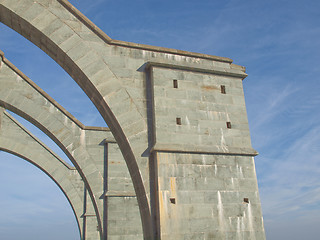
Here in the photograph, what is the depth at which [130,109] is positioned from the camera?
840 centimetres

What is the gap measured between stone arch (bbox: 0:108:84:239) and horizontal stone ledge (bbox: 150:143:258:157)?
43.3 ft

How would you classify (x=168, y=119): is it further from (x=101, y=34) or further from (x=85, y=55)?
(x=101, y=34)

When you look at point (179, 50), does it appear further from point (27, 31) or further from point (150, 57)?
Answer: point (27, 31)

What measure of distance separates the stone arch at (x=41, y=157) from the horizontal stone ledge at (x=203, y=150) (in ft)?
43.3

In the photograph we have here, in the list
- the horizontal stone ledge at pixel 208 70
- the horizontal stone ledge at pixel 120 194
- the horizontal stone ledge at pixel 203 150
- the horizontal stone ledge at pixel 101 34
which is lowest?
the horizontal stone ledge at pixel 120 194

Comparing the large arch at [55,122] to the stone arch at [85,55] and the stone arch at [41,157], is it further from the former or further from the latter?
the stone arch at [85,55]

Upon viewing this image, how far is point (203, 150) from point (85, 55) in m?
4.01

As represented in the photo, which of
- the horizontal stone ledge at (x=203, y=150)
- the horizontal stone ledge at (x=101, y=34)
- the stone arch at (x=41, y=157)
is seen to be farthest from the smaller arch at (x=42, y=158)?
the horizontal stone ledge at (x=203, y=150)

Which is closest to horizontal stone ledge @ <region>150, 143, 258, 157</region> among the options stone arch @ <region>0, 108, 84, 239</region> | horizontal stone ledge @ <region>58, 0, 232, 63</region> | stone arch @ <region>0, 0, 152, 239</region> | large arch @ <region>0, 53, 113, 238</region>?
stone arch @ <region>0, 0, 152, 239</region>

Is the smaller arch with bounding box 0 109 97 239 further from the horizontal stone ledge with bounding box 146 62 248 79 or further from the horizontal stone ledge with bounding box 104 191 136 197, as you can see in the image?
the horizontal stone ledge with bounding box 146 62 248 79

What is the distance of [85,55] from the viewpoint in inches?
333

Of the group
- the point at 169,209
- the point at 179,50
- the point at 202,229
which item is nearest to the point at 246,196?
the point at 202,229

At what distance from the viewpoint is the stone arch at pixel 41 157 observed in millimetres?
18422

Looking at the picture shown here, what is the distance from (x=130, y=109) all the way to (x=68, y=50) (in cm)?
224
